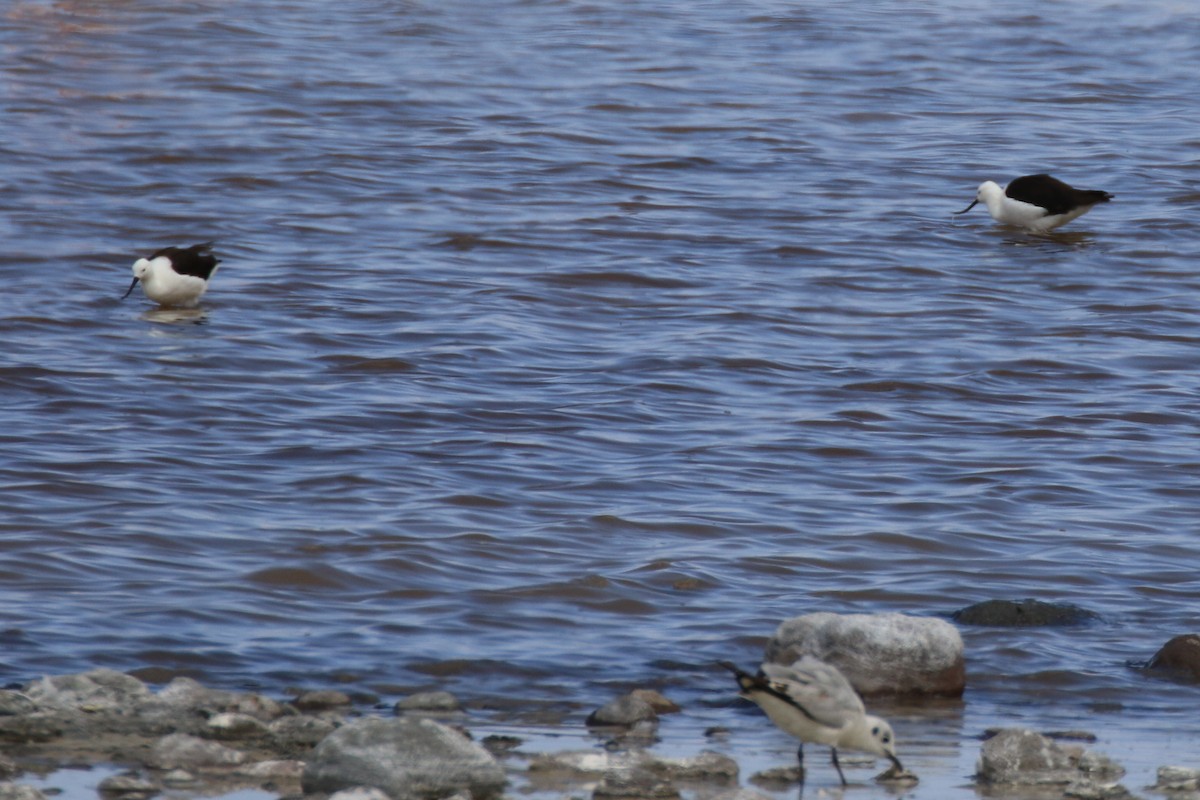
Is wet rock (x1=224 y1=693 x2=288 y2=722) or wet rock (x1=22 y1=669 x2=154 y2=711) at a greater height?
wet rock (x1=22 y1=669 x2=154 y2=711)

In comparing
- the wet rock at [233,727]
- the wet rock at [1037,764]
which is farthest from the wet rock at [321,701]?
the wet rock at [1037,764]

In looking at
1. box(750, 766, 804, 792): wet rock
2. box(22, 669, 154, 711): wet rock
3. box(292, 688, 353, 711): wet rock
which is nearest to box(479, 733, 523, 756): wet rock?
box(292, 688, 353, 711): wet rock

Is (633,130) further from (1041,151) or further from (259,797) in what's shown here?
(259,797)

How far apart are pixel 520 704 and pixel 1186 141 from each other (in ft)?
53.4

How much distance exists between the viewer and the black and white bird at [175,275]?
14.1 metres

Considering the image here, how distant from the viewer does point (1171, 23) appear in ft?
95.8

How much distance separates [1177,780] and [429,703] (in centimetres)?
245

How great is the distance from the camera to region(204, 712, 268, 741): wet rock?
6434 millimetres

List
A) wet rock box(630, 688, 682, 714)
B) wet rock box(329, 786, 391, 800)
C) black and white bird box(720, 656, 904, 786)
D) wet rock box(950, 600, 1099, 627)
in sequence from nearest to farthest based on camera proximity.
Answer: wet rock box(329, 786, 391, 800), black and white bird box(720, 656, 904, 786), wet rock box(630, 688, 682, 714), wet rock box(950, 600, 1099, 627)

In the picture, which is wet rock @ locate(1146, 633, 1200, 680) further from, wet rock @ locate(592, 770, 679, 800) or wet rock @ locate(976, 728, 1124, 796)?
wet rock @ locate(592, 770, 679, 800)

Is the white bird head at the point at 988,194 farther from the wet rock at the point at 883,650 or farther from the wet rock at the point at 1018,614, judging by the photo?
the wet rock at the point at 883,650

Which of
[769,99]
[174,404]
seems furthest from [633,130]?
[174,404]

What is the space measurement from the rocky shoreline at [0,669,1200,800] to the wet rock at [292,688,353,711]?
2.0 inches

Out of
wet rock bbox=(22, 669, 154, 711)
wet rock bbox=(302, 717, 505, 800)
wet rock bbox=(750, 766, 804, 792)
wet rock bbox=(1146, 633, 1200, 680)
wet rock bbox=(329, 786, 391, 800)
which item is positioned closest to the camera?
wet rock bbox=(329, 786, 391, 800)
